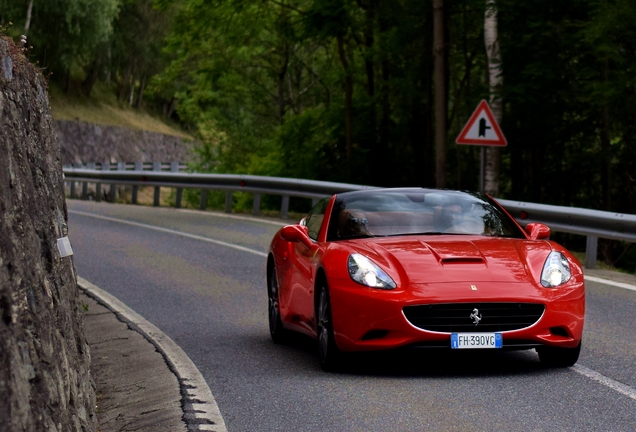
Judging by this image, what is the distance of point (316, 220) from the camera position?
1004 cm

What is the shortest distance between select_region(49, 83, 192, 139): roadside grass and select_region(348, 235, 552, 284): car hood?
65.5 meters

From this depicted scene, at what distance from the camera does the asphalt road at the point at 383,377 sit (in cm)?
704

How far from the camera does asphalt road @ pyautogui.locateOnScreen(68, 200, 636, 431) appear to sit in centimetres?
704

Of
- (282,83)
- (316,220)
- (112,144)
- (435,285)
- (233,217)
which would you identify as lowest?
(112,144)

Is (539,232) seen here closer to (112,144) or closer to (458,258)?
(458,258)

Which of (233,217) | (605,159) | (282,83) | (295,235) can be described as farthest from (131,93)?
(295,235)

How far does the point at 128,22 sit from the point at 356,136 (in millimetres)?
51306

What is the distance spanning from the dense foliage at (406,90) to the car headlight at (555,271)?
13.0 metres

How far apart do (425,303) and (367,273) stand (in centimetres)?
49

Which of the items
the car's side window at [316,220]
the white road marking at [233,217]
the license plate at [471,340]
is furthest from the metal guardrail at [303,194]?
the license plate at [471,340]

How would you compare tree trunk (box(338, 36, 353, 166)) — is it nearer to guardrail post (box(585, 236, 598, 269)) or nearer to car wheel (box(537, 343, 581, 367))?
guardrail post (box(585, 236, 598, 269))

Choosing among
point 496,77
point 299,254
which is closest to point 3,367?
point 299,254

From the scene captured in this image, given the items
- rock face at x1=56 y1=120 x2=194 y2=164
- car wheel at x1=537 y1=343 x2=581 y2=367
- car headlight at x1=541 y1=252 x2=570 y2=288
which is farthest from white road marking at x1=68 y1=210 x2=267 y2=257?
rock face at x1=56 y1=120 x2=194 y2=164

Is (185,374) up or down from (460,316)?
down
